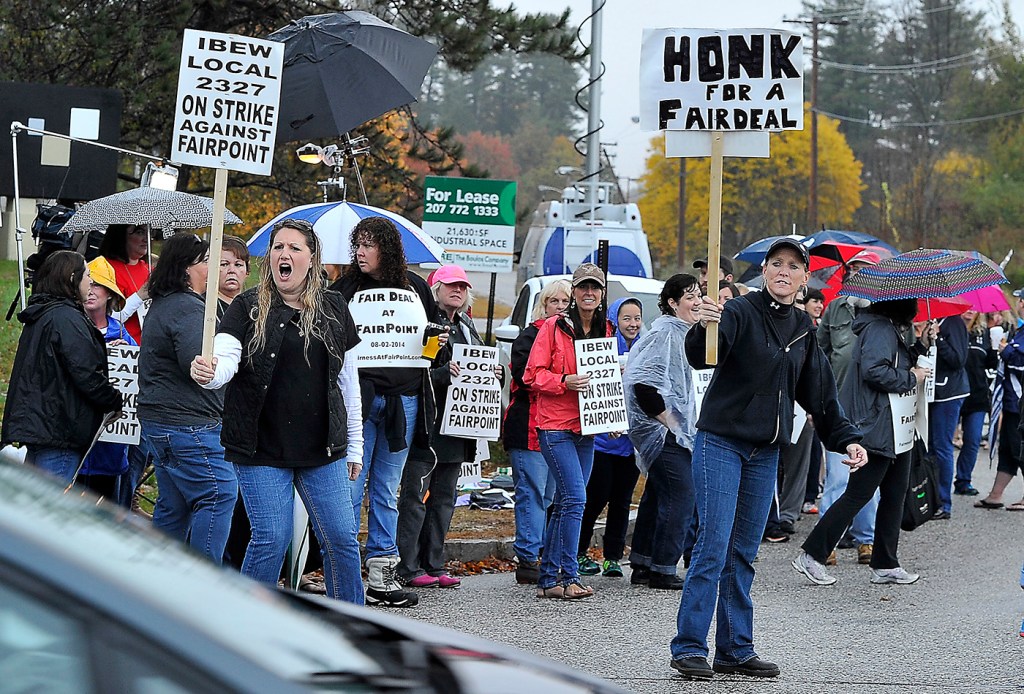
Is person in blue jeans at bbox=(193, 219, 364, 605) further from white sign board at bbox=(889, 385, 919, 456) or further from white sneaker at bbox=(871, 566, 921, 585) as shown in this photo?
white sneaker at bbox=(871, 566, 921, 585)

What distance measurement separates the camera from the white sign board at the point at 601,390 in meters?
9.02

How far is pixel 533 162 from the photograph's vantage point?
112m

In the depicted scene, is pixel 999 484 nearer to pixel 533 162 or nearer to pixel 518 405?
pixel 518 405

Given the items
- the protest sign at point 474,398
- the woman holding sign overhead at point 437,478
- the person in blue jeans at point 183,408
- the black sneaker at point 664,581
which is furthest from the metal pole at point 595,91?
the person in blue jeans at point 183,408

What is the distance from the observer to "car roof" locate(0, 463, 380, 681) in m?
2.11

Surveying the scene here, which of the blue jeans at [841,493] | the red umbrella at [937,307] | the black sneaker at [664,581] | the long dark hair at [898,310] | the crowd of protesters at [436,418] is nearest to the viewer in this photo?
the crowd of protesters at [436,418]

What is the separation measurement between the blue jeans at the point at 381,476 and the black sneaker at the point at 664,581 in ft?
6.30

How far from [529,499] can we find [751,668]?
2.78 metres

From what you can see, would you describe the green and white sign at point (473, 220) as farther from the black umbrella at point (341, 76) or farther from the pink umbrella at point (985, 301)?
the pink umbrella at point (985, 301)

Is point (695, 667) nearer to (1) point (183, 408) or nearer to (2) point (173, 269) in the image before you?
(1) point (183, 408)

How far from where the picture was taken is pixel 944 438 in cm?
1357

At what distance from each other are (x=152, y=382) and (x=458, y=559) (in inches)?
140

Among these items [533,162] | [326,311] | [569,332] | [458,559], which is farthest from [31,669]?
[533,162]

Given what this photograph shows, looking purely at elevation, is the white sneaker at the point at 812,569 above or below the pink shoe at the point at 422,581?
above
